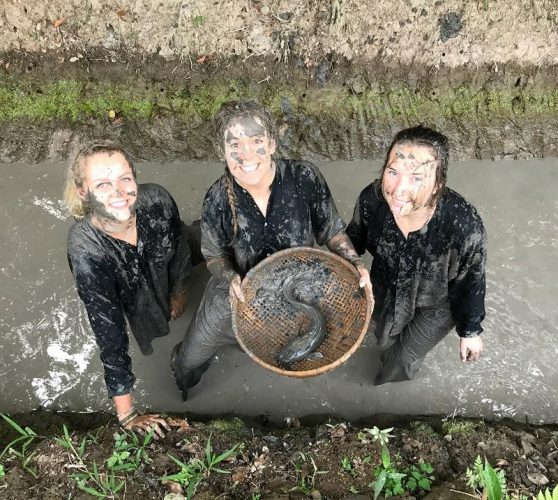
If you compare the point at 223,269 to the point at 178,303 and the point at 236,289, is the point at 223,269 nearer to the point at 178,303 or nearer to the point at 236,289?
the point at 236,289

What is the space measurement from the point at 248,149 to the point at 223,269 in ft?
2.12

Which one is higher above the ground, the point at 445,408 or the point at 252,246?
the point at 252,246

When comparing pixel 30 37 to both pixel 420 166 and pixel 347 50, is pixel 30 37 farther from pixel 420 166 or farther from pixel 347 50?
pixel 420 166

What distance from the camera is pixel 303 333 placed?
2916 millimetres

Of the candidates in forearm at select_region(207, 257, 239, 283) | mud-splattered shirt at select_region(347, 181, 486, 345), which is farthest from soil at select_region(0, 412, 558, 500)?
forearm at select_region(207, 257, 239, 283)

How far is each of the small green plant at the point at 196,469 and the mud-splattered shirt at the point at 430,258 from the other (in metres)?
1.21

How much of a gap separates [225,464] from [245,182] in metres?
1.51

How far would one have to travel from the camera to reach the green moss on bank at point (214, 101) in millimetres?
4578

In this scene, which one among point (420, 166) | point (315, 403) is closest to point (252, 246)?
point (420, 166)

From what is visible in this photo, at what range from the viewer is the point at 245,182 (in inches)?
96.0

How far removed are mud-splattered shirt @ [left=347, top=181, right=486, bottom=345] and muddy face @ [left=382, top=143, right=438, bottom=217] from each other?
0.15 meters

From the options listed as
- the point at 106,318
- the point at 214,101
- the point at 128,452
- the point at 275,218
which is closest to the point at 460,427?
the point at 275,218

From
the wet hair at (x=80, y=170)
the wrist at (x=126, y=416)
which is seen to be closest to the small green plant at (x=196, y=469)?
the wrist at (x=126, y=416)

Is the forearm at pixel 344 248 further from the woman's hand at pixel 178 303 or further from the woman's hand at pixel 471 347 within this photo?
the woman's hand at pixel 178 303
